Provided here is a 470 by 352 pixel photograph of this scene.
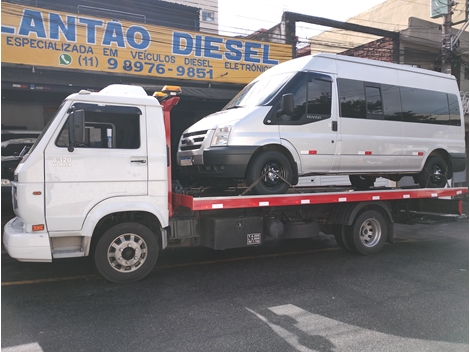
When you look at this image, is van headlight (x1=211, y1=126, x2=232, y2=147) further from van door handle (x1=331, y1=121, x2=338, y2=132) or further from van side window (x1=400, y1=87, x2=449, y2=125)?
van side window (x1=400, y1=87, x2=449, y2=125)

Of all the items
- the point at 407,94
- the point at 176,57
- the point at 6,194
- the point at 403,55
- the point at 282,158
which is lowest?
the point at 6,194

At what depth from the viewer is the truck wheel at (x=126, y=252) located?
17.0 feet

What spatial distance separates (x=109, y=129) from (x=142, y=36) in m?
6.69

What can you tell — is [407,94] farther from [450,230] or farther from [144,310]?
[144,310]

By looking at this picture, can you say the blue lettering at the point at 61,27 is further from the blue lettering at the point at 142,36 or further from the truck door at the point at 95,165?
the truck door at the point at 95,165

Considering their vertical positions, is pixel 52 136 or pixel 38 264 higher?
pixel 52 136

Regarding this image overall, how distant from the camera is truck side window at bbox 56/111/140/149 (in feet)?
16.7

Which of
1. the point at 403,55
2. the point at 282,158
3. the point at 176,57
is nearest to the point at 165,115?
the point at 282,158

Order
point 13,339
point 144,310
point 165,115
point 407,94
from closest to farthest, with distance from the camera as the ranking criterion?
point 13,339, point 144,310, point 165,115, point 407,94

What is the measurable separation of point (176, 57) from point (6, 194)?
231 inches

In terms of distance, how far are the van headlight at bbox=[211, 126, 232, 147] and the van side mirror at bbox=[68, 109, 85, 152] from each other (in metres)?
1.91

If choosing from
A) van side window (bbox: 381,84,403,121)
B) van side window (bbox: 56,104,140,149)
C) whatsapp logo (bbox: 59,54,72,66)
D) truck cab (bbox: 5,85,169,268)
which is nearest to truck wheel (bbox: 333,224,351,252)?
van side window (bbox: 381,84,403,121)

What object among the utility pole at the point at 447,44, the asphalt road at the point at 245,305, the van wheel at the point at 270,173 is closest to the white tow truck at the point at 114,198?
the van wheel at the point at 270,173

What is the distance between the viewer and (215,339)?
3.87m
